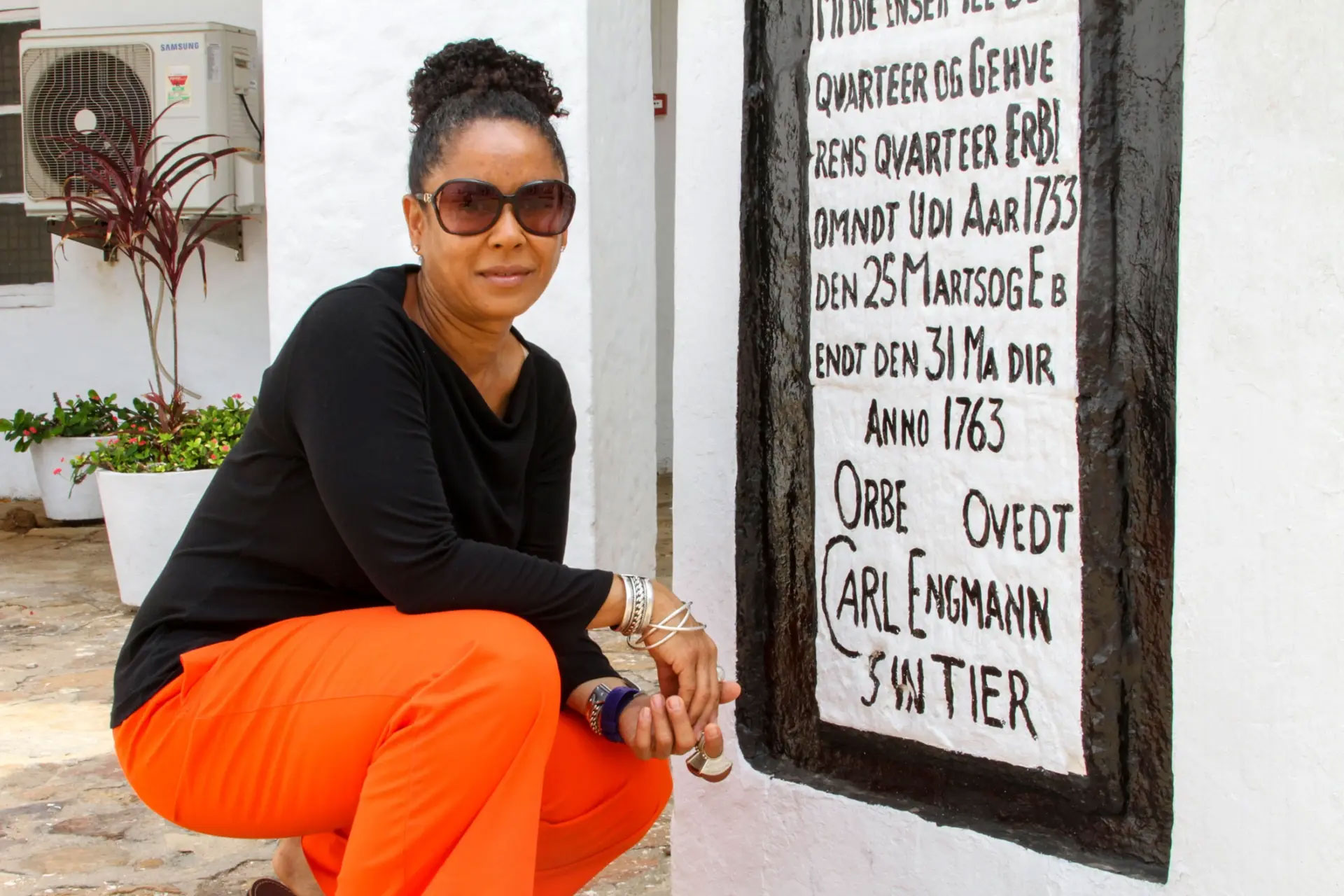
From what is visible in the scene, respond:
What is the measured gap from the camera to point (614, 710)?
1.95 metres

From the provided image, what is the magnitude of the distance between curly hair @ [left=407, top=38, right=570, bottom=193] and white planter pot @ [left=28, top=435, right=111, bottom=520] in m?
5.04

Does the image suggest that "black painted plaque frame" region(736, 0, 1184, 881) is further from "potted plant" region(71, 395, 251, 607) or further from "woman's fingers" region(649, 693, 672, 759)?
"potted plant" region(71, 395, 251, 607)

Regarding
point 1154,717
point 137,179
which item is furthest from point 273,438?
point 137,179

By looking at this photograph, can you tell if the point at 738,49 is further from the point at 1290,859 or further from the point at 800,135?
the point at 1290,859

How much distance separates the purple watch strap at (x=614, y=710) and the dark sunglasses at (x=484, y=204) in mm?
670

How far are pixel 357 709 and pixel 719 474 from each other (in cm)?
76

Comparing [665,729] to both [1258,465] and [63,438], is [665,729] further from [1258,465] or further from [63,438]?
[63,438]

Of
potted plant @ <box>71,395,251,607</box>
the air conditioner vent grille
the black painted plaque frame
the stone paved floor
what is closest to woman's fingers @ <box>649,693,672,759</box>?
the black painted plaque frame

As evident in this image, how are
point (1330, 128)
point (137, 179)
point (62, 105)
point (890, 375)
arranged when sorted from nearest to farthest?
point (1330, 128), point (890, 375), point (137, 179), point (62, 105)

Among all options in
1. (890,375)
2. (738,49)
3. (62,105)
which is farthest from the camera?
(62,105)

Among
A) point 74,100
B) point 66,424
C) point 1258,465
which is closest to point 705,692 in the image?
point 1258,465

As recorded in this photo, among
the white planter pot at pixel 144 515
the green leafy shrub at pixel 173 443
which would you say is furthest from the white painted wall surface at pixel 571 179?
the white planter pot at pixel 144 515

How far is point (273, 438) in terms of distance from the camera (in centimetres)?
182

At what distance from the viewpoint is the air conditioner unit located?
6352 millimetres
